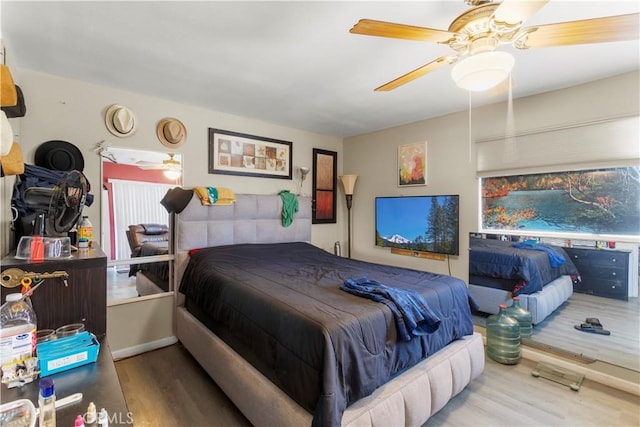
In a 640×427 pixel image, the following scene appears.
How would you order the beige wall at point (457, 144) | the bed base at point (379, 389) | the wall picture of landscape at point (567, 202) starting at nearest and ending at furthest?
the bed base at point (379, 389)
the wall picture of landscape at point (567, 202)
the beige wall at point (457, 144)

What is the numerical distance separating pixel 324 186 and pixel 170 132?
7.21 ft

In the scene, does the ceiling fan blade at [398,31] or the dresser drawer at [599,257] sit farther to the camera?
the dresser drawer at [599,257]

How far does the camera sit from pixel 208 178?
3410mm

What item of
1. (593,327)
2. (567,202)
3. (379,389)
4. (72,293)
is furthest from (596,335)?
(72,293)

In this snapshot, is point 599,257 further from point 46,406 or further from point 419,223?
point 46,406

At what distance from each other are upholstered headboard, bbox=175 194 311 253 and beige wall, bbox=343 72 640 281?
945 mm

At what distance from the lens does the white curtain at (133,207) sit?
2.85 m

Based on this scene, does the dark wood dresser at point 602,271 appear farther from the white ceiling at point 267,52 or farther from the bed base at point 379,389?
the white ceiling at point 267,52

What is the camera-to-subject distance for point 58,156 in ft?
8.13

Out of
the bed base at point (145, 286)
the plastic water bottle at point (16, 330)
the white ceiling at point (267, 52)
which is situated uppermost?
Result: the white ceiling at point (267, 52)

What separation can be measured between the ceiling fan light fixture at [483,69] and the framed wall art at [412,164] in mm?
2207

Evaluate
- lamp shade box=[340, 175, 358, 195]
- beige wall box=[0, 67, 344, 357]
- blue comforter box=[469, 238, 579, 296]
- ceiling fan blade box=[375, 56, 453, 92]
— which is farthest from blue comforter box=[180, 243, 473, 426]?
lamp shade box=[340, 175, 358, 195]

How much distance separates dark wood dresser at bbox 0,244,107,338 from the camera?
1115 millimetres

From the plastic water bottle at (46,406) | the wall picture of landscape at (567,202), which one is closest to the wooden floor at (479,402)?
the wall picture of landscape at (567,202)
